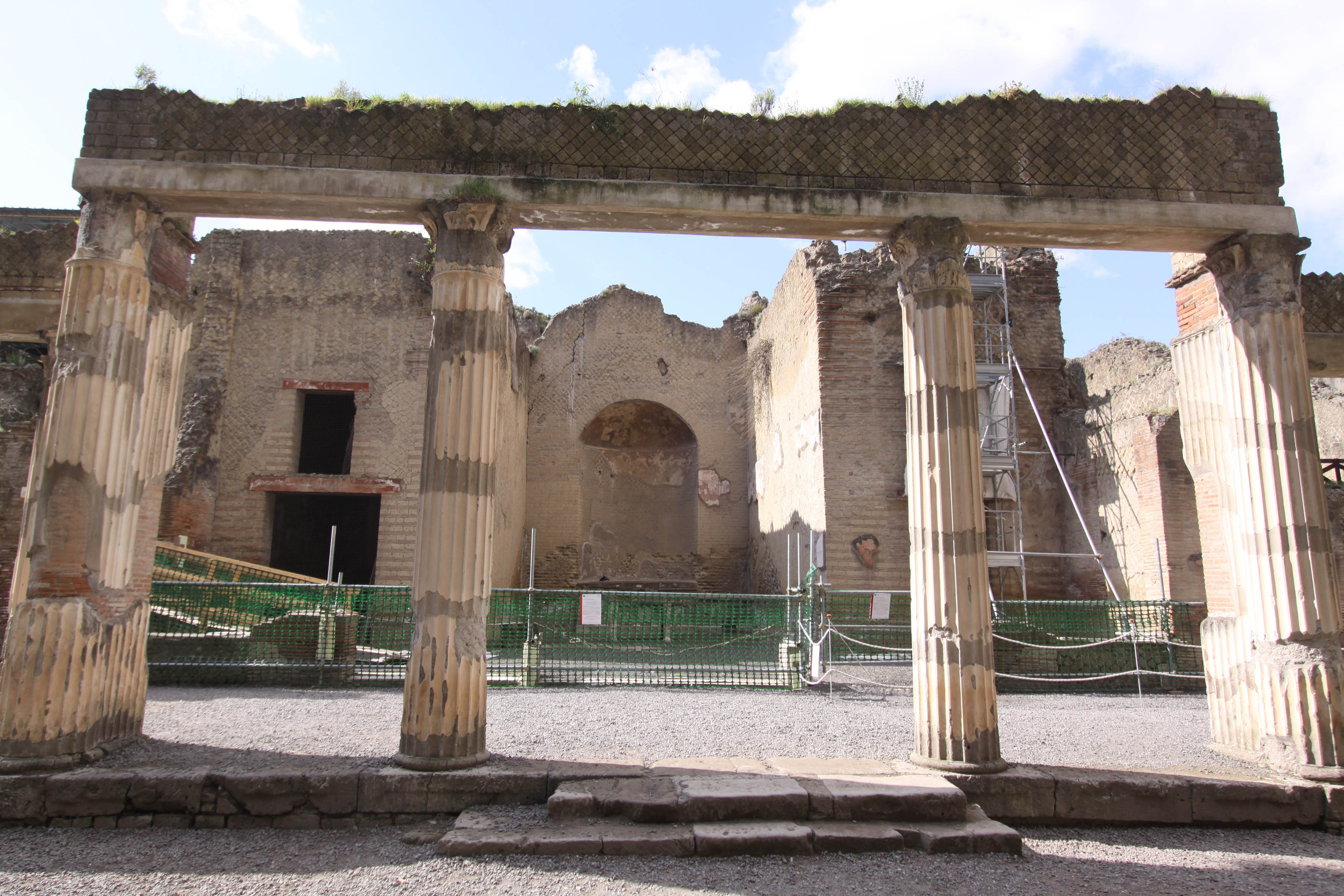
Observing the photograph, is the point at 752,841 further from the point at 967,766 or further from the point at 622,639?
the point at 622,639

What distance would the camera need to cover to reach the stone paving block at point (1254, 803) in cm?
511

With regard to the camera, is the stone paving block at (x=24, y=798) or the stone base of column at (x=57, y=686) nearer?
the stone paving block at (x=24, y=798)

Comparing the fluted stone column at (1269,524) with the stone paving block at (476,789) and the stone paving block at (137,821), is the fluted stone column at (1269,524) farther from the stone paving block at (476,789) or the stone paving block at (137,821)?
the stone paving block at (137,821)

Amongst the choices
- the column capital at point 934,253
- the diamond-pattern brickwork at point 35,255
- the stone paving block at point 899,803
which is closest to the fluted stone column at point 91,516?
the diamond-pattern brickwork at point 35,255

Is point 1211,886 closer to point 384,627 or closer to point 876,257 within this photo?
point 384,627

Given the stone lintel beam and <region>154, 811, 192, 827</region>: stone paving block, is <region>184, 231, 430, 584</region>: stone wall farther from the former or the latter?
<region>154, 811, 192, 827</region>: stone paving block

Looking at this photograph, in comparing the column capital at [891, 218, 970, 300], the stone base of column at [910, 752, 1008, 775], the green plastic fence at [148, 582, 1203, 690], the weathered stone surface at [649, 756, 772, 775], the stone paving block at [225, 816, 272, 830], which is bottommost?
the stone paving block at [225, 816, 272, 830]

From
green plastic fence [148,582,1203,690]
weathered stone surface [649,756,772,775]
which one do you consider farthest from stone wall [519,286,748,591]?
weathered stone surface [649,756,772,775]

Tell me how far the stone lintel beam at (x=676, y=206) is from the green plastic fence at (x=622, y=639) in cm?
536

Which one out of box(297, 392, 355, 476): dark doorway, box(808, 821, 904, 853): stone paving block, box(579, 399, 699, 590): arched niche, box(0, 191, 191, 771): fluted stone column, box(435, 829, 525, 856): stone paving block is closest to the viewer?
box(435, 829, 525, 856): stone paving block

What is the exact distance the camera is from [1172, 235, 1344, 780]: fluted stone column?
18.1ft

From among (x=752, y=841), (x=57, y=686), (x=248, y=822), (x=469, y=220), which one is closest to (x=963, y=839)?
(x=752, y=841)

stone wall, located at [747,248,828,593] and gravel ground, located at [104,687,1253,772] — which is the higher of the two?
stone wall, located at [747,248,828,593]

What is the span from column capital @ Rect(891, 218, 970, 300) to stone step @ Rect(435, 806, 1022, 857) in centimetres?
352
